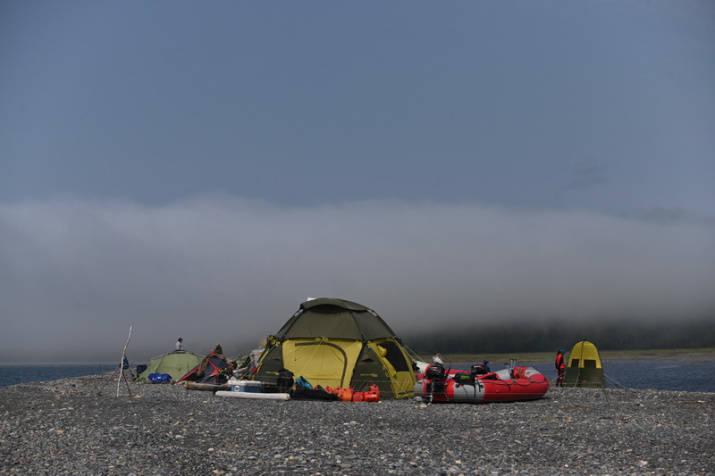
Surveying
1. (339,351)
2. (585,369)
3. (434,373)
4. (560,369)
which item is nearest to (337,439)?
(434,373)

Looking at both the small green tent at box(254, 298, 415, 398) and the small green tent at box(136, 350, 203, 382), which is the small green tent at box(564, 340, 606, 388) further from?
the small green tent at box(136, 350, 203, 382)

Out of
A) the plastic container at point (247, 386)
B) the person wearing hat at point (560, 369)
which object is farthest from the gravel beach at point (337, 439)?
the person wearing hat at point (560, 369)

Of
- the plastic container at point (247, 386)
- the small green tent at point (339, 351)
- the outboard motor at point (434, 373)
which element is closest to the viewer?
the outboard motor at point (434, 373)

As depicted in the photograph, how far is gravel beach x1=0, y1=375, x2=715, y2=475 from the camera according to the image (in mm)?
13586

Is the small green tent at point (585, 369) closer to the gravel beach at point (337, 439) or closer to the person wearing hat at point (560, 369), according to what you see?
the person wearing hat at point (560, 369)

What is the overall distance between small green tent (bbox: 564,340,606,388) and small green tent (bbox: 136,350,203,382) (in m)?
23.9

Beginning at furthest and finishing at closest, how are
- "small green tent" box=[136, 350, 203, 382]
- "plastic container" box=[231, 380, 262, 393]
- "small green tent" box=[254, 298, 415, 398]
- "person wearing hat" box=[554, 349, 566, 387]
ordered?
"small green tent" box=[136, 350, 203, 382]
"person wearing hat" box=[554, 349, 566, 387]
"small green tent" box=[254, 298, 415, 398]
"plastic container" box=[231, 380, 262, 393]

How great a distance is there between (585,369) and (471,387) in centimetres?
1493

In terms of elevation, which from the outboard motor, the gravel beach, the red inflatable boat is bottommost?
the gravel beach

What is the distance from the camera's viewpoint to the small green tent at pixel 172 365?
40.2 metres

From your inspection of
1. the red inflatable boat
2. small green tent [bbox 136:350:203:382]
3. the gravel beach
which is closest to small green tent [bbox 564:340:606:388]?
the red inflatable boat

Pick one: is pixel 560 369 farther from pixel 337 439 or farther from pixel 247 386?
pixel 337 439

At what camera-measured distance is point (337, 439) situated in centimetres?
1619

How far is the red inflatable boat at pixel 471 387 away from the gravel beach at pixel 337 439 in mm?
2038
